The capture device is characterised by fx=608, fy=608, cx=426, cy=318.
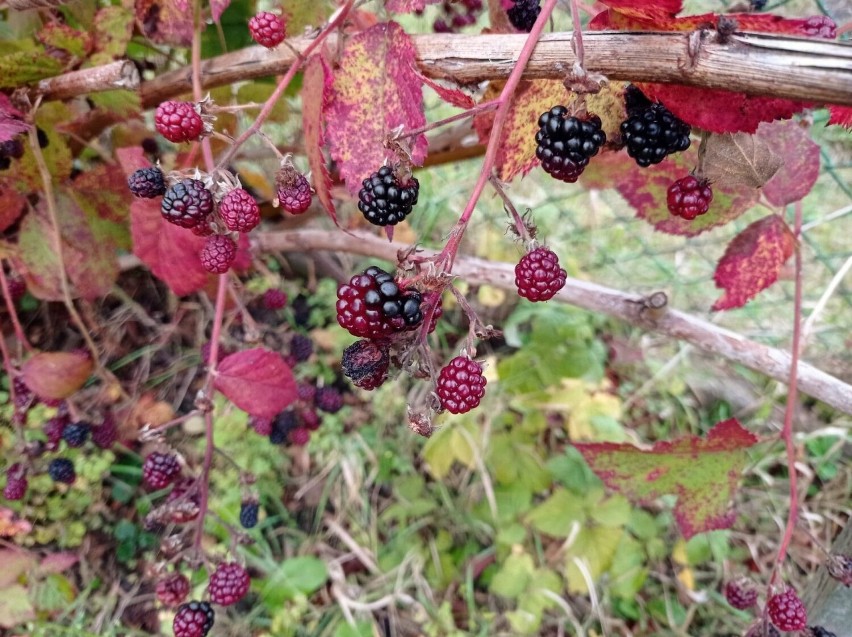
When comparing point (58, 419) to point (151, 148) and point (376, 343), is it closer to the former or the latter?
point (151, 148)

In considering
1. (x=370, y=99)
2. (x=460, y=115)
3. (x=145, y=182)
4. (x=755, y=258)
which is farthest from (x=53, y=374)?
(x=755, y=258)

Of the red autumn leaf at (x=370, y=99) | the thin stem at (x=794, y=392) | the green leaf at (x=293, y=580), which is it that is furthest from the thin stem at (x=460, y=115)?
the green leaf at (x=293, y=580)

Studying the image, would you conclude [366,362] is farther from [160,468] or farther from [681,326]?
[681,326]

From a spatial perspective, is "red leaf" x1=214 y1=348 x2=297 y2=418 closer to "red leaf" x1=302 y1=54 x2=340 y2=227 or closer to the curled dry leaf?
"red leaf" x1=302 y1=54 x2=340 y2=227

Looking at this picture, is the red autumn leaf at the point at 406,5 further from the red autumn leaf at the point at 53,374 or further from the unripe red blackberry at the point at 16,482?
the unripe red blackberry at the point at 16,482

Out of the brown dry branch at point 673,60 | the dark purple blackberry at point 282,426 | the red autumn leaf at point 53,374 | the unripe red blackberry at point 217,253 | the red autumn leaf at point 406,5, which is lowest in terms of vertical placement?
the dark purple blackberry at point 282,426
